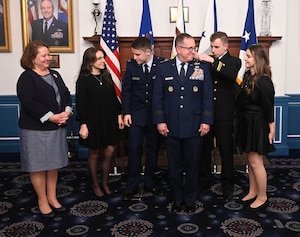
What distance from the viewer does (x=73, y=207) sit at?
135 inches

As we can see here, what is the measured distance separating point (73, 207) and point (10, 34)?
10.7 feet

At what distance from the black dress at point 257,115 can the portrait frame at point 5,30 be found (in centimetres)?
380

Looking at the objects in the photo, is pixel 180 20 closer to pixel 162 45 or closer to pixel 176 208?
pixel 162 45

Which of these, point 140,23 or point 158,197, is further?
point 140,23

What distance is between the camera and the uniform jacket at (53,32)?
5453mm

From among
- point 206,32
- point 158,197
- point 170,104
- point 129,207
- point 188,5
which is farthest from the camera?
point 188,5

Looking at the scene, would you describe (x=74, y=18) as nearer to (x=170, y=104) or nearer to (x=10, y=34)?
(x=10, y=34)

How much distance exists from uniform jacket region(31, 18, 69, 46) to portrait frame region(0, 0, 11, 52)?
0.41 meters

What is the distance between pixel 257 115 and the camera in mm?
3164

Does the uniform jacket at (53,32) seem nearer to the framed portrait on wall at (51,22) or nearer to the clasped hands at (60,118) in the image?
the framed portrait on wall at (51,22)

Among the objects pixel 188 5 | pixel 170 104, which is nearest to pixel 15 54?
pixel 188 5

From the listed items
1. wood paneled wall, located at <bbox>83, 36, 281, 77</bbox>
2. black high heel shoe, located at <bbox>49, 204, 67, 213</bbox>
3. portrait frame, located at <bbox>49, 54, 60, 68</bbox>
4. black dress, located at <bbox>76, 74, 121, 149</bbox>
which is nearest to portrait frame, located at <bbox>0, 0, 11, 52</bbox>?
portrait frame, located at <bbox>49, 54, 60, 68</bbox>

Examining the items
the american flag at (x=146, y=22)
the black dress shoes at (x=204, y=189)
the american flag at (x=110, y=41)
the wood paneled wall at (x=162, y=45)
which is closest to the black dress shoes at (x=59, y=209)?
the black dress shoes at (x=204, y=189)

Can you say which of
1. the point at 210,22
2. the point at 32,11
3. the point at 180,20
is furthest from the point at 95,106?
the point at 32,11
